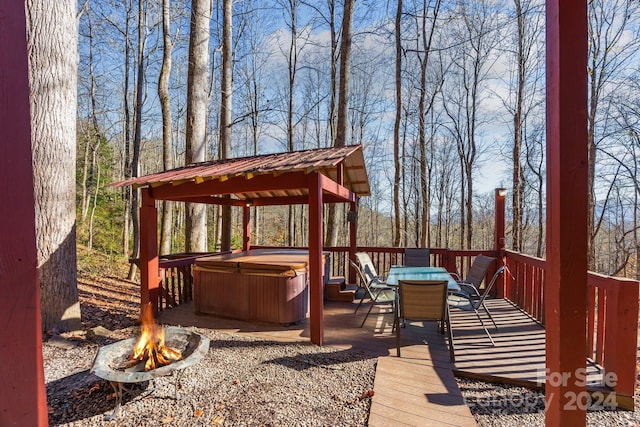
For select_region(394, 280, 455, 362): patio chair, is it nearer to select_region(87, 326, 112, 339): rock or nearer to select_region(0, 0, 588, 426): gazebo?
select_region(0, 0, 588, 426): gazebo

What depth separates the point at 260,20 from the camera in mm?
13516

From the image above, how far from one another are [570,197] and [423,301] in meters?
2.40

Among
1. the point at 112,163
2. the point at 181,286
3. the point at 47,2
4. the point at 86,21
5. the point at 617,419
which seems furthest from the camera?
the point at 112,163

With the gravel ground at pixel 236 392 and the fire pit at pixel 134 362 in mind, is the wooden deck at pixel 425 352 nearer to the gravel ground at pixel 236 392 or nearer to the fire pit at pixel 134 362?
the gravel ground at pixel 236 392

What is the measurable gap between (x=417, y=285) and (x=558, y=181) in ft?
A: 7.50

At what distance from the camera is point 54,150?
156 inches

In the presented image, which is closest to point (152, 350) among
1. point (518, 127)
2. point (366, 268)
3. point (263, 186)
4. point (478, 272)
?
point (263, 186)

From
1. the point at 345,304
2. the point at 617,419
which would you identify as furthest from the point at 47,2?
the point at 617,419

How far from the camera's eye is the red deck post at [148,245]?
4.58 metres

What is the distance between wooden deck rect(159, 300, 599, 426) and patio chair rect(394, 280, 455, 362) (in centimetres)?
35

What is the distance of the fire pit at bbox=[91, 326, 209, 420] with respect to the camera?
2293 mm

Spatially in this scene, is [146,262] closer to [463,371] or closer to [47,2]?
[47,2]

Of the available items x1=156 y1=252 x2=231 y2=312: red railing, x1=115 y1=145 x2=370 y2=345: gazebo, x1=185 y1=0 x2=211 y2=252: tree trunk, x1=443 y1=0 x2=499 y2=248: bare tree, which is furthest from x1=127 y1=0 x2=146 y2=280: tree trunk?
x1=443 y1=0 x2=499 y2=248: bare tree

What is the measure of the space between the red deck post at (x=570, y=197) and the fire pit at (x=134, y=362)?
2.55 m
